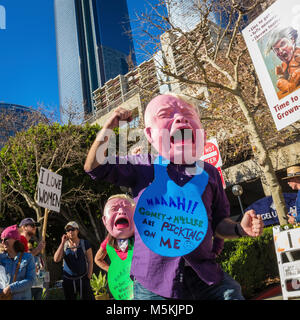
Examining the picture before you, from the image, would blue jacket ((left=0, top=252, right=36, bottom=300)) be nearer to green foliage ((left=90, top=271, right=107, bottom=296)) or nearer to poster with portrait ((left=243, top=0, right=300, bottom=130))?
poster with portrait ((left=243, top=0, right=300, bottom=130))

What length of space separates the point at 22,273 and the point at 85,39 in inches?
4183

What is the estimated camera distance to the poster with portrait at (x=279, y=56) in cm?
399

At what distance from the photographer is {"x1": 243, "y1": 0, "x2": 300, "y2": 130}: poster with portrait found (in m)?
3.99

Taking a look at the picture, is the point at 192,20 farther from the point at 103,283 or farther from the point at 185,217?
the point at 185,217

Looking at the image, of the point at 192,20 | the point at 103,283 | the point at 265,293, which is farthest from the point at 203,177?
the point at 192,20

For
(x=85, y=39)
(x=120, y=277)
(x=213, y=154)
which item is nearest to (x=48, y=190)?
(x=213, y=154)

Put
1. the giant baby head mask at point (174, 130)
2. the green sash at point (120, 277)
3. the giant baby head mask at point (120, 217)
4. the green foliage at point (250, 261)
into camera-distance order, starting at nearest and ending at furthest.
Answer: the giant baby head mask at point (174, 130) < the green sash at point (120, 277) < the giant baby head mask at point (120, 217) < the green foliage at point (250, 261)

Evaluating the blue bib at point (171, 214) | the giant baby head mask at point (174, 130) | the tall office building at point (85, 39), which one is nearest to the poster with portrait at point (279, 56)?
the giant baby head mask at point (174, 130)

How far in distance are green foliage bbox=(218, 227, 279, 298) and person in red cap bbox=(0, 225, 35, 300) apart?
128 inches

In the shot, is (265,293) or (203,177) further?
(265,293)

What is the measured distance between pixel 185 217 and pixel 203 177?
27cm

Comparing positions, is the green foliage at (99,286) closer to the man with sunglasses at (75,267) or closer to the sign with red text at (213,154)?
the man with sunglasses at (75,267)

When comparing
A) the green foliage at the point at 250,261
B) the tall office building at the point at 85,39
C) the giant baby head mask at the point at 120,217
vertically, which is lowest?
the green foliage at the point at 250,261

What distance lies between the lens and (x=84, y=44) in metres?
101
